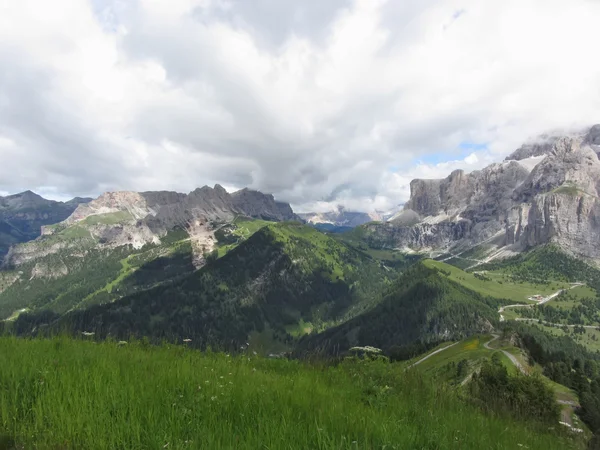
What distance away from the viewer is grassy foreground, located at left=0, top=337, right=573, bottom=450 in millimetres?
3947

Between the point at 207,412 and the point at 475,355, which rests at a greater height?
the point at 207,412

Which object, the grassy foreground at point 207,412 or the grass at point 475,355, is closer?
the grassy foreground at point 207,412

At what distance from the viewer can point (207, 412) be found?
4.65 meters

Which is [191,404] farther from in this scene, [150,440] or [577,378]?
[577,378]

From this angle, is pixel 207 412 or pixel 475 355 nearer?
pixel 207 412

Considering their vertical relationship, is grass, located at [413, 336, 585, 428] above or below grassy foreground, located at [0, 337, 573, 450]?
below

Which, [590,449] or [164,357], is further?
[164,357]

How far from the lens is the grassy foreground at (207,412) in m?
3.95

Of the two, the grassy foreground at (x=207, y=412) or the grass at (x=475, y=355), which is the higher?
the grassy foreground at (x=207, y=412)

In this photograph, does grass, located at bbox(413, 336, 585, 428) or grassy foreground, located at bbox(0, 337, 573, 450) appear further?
grass, located at bbox(413, 336, 585, 428)

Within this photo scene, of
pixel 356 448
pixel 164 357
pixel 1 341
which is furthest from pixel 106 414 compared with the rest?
pixel 1 341

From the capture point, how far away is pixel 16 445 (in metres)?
3.90

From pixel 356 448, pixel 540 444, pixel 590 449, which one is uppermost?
pixel 356 448

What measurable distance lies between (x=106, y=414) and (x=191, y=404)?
3.43 feet
